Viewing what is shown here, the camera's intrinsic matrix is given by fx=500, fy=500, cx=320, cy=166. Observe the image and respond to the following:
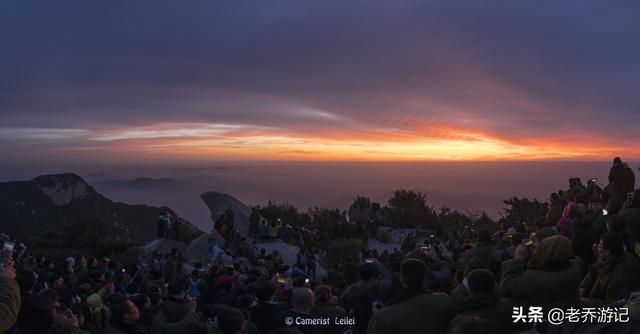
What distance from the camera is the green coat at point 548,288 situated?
14.8ft

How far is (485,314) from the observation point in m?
3.88

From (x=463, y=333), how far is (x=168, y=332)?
11.1ft

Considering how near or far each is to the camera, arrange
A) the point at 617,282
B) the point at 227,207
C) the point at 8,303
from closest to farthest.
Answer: the point at 8,303 < the point at 617,282 < the point at 227,207

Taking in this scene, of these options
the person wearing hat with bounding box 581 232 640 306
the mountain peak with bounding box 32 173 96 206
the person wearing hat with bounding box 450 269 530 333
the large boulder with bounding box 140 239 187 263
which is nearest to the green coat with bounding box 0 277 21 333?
the person wearing hat with bounding box 450 269 530 333

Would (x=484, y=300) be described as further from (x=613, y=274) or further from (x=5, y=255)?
(x=5, y=255)

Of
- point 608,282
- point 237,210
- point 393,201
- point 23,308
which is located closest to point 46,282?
point 23,308

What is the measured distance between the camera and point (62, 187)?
2057 inches

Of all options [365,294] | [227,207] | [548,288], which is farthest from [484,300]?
[227,207]

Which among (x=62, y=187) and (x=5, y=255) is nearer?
(x=5, y=255)

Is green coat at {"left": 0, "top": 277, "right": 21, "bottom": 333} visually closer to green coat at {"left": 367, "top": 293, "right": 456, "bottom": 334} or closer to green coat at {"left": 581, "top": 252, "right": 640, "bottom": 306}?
green coat at {"left": 367, "top": 293, "right": 456, "bottom": 334}

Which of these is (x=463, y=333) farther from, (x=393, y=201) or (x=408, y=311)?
(x=393, y=201)

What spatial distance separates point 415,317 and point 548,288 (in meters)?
1.64

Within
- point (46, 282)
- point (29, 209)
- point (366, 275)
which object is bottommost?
point (29, 209)

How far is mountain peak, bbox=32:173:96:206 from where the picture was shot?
5153 cm
